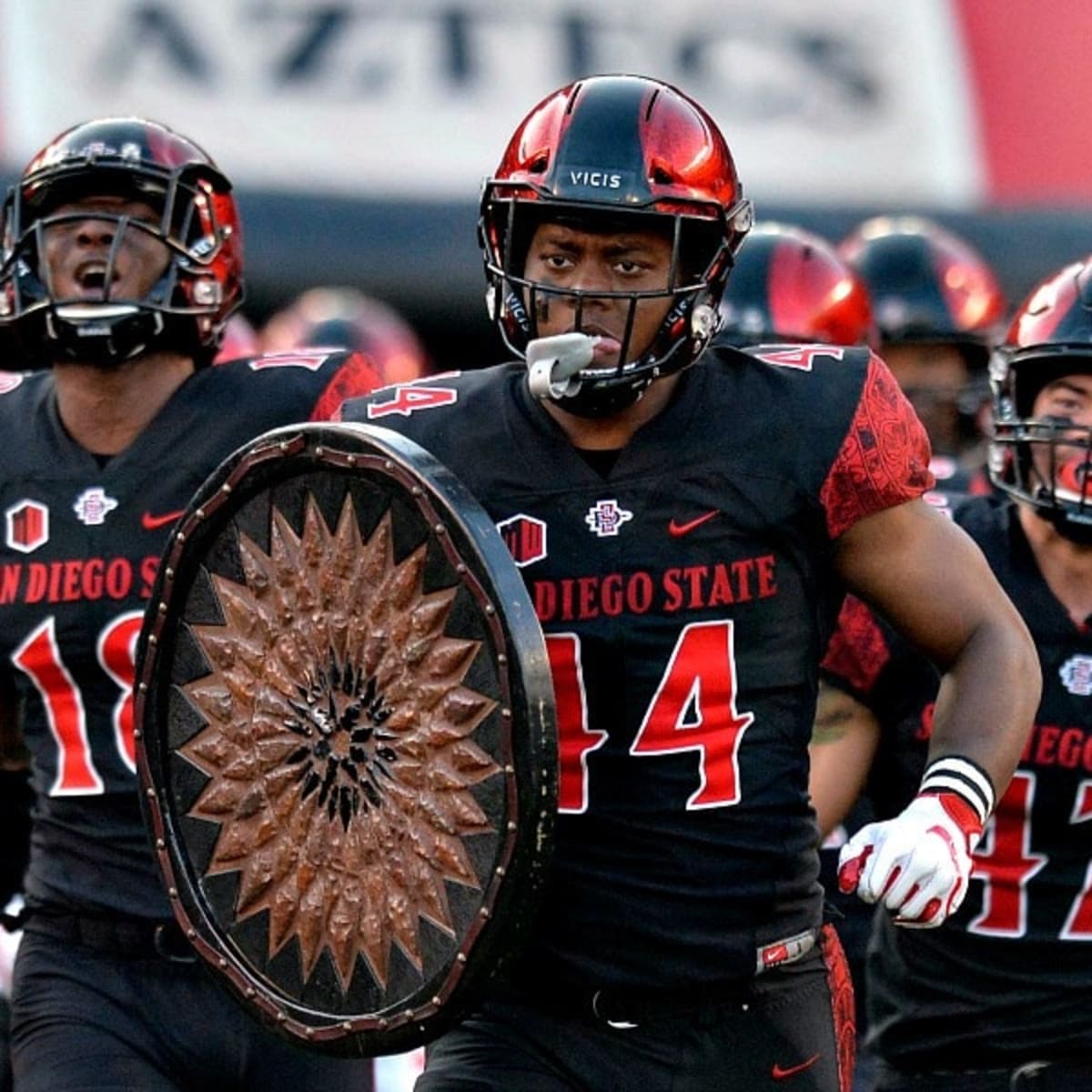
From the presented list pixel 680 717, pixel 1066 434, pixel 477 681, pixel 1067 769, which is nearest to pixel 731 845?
pixel 680 717

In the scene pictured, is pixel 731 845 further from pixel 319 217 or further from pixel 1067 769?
pixel 319 217

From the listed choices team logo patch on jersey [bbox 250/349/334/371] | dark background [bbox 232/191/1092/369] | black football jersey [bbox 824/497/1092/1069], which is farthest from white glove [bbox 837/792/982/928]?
dark background [bbox 232/191/1092/369]

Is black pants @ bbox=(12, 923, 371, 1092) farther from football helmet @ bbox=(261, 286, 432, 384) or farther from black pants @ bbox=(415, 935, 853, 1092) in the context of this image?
football helmet @ bbox=(261, 286, 432, 384)

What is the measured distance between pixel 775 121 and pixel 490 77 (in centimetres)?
137

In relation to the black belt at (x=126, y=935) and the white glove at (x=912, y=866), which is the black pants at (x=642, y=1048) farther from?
the black belt at (x=126, y=935)

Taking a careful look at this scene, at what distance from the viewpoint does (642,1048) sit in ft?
11.0

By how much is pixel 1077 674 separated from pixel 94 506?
1507mm

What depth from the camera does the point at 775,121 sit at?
12.7m

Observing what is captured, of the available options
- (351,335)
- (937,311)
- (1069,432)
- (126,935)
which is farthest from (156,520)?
(351,335)

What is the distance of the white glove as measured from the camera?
308 centimetres

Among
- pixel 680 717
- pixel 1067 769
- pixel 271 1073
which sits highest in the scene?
pixel 680 717

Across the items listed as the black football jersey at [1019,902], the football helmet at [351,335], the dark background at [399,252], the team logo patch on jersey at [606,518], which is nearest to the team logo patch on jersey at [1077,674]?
the black football jersey at [1019,902]

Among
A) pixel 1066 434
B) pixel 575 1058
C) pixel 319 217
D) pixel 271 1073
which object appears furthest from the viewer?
pixel 319 217

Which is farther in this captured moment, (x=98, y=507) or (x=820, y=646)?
(x=98, y=507)
